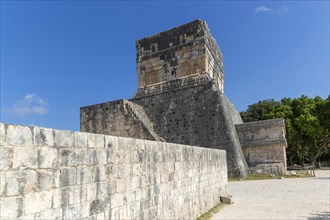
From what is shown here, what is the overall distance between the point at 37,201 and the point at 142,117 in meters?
15.2

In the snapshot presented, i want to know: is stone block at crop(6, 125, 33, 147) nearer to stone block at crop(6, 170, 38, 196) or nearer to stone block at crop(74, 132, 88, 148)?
stone block at crop(6, 170, 38, 196)

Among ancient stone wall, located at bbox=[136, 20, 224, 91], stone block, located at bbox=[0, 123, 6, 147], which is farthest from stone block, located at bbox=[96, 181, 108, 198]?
ancient stone wall, located at bbox=[136, 20, 224, 91]

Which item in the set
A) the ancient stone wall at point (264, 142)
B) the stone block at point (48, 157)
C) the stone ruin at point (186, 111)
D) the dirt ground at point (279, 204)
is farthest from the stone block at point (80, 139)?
the ancient stone wall at point (264, 142)

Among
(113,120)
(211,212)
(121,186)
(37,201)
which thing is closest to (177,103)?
(113,120)

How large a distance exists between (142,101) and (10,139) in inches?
675

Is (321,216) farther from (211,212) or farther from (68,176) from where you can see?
(68,176)

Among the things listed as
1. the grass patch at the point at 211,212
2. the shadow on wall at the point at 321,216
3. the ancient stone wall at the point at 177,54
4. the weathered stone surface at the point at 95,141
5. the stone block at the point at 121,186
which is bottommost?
the grass patch at the point at 211,212

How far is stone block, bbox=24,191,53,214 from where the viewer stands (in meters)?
2.80

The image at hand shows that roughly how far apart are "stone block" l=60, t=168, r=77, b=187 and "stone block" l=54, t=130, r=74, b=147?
0.28 m

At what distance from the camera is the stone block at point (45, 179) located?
116 inches

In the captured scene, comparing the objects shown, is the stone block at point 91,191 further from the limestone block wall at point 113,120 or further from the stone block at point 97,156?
the limestone block wall at point 113,120

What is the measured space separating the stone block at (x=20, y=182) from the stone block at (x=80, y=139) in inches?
27.1

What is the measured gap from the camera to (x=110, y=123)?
58.1 feet

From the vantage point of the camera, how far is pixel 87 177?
12.0 feet
